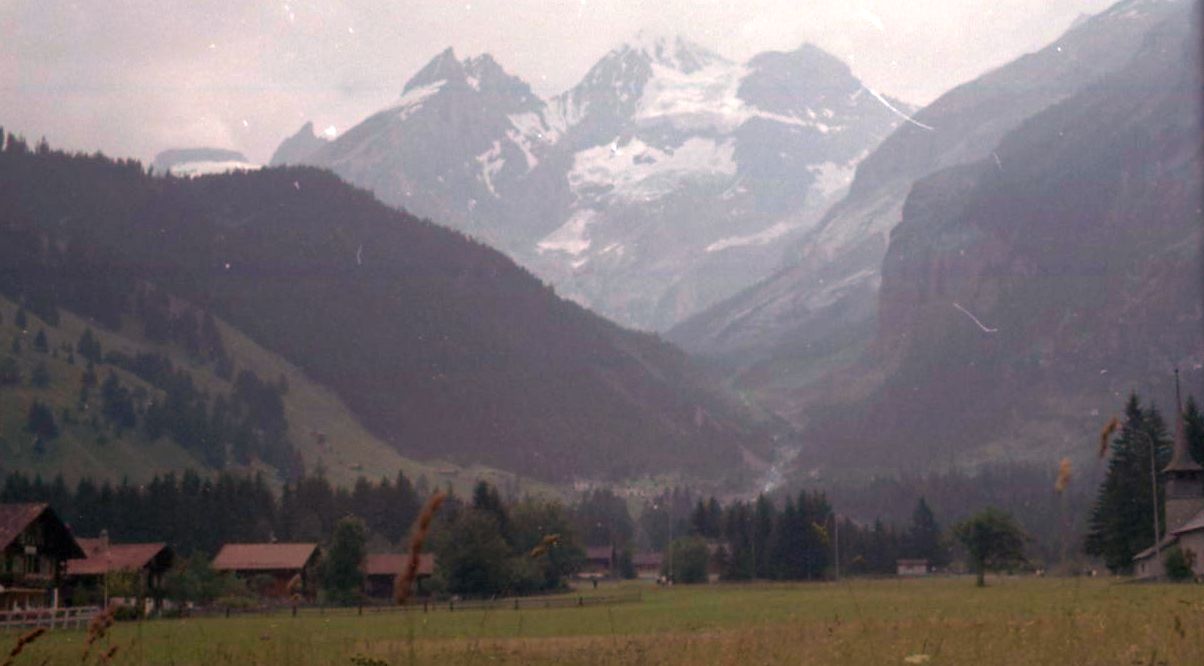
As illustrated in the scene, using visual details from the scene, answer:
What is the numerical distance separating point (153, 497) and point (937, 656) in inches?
5187

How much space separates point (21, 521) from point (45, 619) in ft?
73.9

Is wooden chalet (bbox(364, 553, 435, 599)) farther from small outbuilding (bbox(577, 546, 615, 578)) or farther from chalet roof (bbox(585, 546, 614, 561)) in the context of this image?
chalet roof (bbox(585, 546, 614, 561))

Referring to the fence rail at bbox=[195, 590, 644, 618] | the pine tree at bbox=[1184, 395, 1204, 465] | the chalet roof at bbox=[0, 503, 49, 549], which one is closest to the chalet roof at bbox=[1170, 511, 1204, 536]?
→ the pine tree at bbox=[1184, 395, 1204, 465]

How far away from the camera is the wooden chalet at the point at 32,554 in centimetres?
7469

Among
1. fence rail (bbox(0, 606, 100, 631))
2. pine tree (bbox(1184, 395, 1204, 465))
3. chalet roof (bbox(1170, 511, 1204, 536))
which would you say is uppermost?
pine tree (bbox(1184, 395, 1204, 465))

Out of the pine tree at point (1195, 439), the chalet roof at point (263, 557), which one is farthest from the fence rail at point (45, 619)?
the pine tree at point (1195, 439)

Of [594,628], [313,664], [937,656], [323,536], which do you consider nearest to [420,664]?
[313,664]

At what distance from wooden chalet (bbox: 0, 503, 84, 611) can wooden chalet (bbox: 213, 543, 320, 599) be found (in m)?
26.4

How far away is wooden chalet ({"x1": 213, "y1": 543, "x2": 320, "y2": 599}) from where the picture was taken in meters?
110

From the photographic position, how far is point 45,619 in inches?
2180

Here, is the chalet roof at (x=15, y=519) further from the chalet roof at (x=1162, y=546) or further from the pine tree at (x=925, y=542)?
the pine tree at (x=925, y=542)

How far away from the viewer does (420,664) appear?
2373cm

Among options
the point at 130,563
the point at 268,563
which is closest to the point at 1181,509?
the point at 130,563

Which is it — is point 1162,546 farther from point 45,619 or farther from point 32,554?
point 32,554
